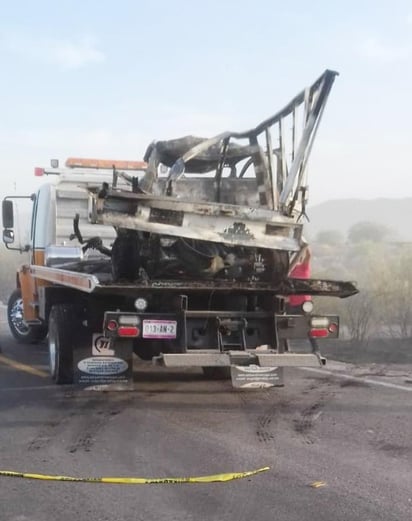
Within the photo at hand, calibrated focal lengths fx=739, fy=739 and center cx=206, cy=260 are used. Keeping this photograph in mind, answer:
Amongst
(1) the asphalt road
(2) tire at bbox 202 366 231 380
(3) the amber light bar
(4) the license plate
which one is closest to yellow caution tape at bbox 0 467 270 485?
(1) the asphalt road

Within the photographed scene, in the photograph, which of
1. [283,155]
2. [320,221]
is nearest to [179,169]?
[283,155]

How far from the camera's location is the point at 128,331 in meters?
7.95

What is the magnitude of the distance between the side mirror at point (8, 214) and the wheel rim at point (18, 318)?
1.52 metres

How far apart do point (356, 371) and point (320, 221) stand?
347ft

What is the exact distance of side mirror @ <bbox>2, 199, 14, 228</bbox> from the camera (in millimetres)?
12812

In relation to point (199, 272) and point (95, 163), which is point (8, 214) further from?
point (199, 272)

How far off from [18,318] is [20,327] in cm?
17

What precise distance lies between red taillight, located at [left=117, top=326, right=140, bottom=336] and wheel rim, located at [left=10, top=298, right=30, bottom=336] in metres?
6.14

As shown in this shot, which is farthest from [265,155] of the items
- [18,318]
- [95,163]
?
[18,318]

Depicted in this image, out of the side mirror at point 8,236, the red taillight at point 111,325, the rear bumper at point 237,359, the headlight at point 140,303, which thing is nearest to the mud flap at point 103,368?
the red taillight at point 111,325

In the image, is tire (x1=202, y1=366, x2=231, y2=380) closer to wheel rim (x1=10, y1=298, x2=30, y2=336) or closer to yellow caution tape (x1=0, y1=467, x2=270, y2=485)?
yellow caution tape (x1=0, y1=467, x2=270, y2=485)

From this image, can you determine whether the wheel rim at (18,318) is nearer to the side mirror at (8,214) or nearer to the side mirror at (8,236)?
the side mirror at (8,236)

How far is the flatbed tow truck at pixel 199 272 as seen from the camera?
306 inches

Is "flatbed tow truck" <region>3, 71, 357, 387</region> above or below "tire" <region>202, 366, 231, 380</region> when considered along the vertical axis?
above
